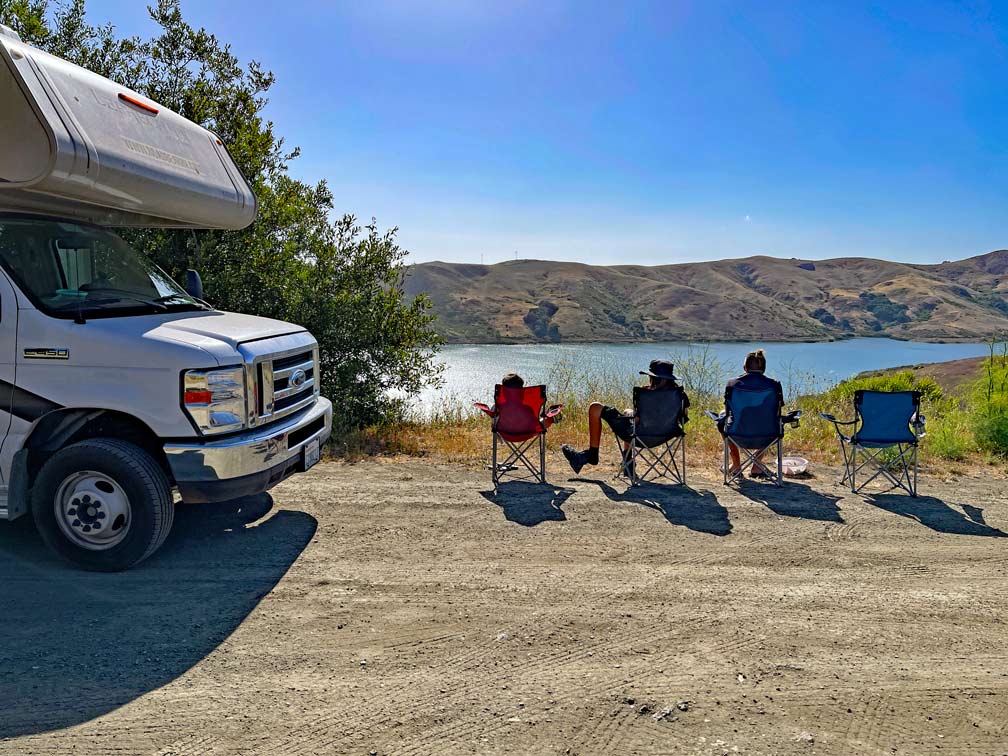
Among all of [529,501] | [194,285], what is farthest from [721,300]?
[194,285]

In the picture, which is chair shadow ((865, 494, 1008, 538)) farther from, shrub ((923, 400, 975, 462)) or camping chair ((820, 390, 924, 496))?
shrub ((923, 400, 975, 462))

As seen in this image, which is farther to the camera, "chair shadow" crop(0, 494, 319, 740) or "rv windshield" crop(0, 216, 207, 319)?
"rv windshield" crop(0, 216, 207, 319)

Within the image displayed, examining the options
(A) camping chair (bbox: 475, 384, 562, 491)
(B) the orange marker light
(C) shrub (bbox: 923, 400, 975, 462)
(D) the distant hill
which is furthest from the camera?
(D) the distant hill

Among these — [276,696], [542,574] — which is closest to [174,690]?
[276,696]

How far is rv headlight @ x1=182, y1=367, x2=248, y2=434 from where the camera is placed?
415 cm

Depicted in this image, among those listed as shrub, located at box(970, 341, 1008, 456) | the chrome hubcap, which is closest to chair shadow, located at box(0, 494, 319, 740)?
the chrome hubcap

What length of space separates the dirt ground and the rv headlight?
1.00 m

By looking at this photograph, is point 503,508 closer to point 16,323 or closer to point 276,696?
point 276,696

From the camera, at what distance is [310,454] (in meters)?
5.14

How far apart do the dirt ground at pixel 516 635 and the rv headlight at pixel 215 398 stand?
39.3 inches

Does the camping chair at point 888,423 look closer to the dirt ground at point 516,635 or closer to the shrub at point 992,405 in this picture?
the dirt ground at point 516,635

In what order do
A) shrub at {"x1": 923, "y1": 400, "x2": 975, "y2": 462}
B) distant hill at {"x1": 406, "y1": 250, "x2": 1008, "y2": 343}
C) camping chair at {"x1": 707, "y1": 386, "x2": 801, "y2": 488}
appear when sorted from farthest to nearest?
distant hill at {"x1": 406, "y1": 250, "x2": 1008, "y2": 343} < shrub at {"x1": 923, "y1": 400, "x2": 975, "y2": 462} < camping chair at {"x1": 707, "y1": 386, "x2": 801, "y2": 488}

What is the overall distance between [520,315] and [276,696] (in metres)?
53.8

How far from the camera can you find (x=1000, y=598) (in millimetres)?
4121
